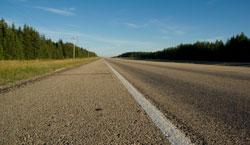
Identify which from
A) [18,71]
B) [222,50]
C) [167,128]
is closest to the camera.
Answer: [167,128]

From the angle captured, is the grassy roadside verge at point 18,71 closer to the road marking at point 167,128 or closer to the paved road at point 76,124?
the paved road at point 76,124

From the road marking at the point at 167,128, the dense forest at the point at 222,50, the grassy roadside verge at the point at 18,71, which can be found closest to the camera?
the road marking at the point at 167,128

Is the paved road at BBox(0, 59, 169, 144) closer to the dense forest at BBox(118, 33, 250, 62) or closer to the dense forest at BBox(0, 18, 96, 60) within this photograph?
the dense forest at BBox(0, 18, 96, 60)

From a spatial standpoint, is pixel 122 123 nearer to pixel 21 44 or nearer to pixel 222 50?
pixel 21 44

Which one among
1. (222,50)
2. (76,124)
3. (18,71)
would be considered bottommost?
(76,124)

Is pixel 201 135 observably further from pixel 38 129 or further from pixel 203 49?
pixel 203 49

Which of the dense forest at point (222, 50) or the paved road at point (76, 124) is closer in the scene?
the paved road at point (76, 124)

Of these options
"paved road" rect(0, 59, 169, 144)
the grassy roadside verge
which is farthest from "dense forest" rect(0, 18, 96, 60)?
"paved road" rect(0, 59, 169, 144)

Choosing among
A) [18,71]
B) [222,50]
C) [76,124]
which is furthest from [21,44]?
[222,50]

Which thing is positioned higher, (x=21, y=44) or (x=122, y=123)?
(x=21, y=44)

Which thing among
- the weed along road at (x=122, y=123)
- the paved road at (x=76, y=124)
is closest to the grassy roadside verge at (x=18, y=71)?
the paved road at (x=76, y=124)

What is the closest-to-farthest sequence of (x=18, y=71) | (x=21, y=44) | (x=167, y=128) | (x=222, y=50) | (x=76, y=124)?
(x=167, y=128) < (x=76, y=124) < (x=18, y=71) < (x=21, y=44) < (x=222, y=50)

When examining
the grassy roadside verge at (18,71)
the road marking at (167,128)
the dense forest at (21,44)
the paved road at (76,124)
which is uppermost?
the dense forest at (21,44)

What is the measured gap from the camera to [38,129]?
1.62 metres
